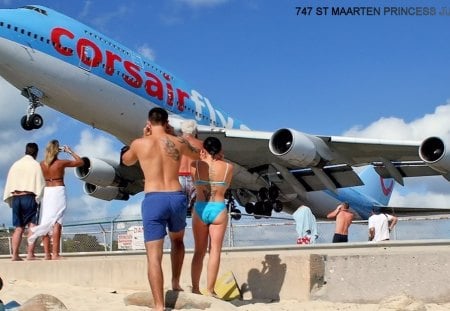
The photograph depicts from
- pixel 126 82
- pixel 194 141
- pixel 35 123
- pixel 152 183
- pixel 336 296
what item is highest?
pixel 126 82

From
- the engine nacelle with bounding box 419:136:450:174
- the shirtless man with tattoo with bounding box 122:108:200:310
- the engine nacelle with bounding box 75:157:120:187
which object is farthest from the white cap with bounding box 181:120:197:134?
the engine nacelle with bounding box 75:157:120:187

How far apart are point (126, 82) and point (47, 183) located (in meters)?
10.1

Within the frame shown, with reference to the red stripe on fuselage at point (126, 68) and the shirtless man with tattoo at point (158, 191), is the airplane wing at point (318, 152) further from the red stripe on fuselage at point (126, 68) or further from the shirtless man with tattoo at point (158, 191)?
the shirtless man with tattoo at point (158, 191)

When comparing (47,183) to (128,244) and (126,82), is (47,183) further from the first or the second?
(126,82)

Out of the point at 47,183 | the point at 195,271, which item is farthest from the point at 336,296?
the point at 47,183

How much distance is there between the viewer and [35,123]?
1617cm

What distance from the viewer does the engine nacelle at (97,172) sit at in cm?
2047

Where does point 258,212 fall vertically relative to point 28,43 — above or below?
below

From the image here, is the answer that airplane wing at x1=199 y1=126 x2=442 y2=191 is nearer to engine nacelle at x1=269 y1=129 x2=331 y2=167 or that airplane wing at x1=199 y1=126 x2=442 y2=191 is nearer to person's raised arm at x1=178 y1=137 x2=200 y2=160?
engine nacelle at x1=269 y1=129 x2=331 y2=167

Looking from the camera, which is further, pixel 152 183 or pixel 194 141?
pixel 194 141

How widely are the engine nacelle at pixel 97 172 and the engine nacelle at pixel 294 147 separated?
6.94 meters

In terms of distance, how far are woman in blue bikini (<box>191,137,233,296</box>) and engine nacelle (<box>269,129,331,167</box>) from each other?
10937 millimetres

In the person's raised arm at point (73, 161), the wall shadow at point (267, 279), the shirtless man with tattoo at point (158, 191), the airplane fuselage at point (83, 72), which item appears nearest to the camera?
the shirtless man with tattoo at point (158, 191)

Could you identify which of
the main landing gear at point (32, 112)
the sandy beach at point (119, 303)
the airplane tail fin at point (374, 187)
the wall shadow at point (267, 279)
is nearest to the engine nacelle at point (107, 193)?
the main landing gear at point (32, 112)
